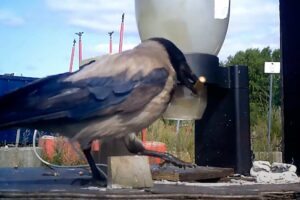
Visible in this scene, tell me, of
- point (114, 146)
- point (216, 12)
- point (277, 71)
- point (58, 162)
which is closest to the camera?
point (114, 146)

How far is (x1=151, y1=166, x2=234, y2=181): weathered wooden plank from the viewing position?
84.6 inches

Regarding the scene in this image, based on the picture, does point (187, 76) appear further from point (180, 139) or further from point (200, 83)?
point (180, 139)

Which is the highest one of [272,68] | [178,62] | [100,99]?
[272,68]

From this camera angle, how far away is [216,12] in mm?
2379

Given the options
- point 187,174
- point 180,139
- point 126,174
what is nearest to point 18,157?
point 180,139

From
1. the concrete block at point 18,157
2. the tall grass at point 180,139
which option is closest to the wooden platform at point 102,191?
the tall grass at point 180,139

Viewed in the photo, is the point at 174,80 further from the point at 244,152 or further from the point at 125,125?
the point at 244,152

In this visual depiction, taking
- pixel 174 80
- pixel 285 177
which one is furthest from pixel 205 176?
pixel 174 80

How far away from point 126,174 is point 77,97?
0.28 meters

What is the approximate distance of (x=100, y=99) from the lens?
70.0 inches

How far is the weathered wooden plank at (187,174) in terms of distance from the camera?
2.15 metres

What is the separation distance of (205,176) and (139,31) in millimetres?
656

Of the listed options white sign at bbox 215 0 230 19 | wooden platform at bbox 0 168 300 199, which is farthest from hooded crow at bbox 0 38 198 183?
white sign at bbox 215 0 230 19

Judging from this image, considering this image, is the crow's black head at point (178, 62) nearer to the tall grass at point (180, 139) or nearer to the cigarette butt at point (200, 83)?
the cigarette butt at point (200, 83)
